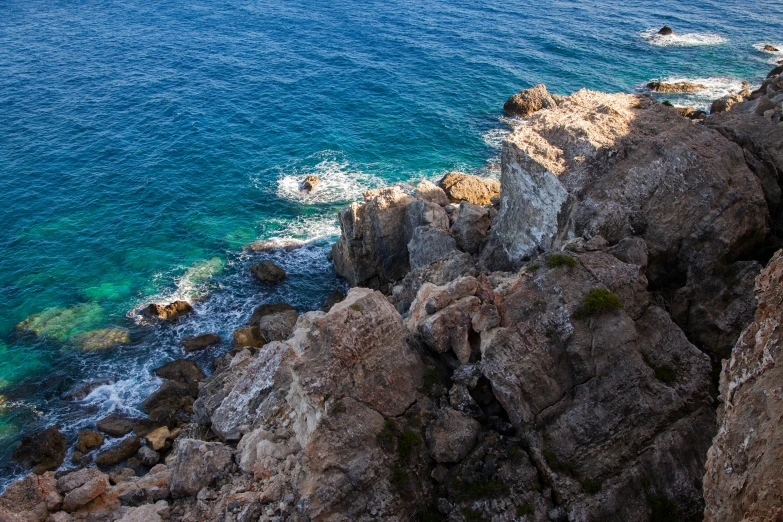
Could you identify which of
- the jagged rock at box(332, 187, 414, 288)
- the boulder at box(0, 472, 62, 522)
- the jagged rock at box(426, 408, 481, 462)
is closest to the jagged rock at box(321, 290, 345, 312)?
the jagged rock at box(332, 187, 414, 288)

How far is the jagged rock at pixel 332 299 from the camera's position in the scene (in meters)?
49.8

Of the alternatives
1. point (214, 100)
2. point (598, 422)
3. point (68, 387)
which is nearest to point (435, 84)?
point (214, 100)

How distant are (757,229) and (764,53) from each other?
3357 inches

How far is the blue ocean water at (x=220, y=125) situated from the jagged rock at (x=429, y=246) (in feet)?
38.8

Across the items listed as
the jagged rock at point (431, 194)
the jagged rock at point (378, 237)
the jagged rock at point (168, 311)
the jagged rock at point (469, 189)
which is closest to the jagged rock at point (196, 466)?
the jagged rock at point (168, 311)

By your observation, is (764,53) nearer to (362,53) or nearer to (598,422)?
(362,53)

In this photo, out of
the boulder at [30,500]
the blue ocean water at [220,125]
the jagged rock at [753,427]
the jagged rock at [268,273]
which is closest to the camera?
the jagged rock at [753,427]

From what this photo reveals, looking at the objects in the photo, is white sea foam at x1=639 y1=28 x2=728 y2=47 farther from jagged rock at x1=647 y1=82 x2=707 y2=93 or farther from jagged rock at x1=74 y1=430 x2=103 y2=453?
jagged rock at x1=74 y1=430 x2=103 y2=453

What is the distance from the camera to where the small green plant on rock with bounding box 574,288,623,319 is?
2348 cm

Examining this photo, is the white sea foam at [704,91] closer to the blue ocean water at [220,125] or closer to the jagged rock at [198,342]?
the blue ocean water at [220,125]

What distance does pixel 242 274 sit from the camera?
55.2 metres

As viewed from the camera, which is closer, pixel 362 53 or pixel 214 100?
pixel 214 100

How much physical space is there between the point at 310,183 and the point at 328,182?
2.52 m

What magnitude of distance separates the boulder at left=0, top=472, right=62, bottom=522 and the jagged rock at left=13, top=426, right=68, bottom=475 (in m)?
9.05
